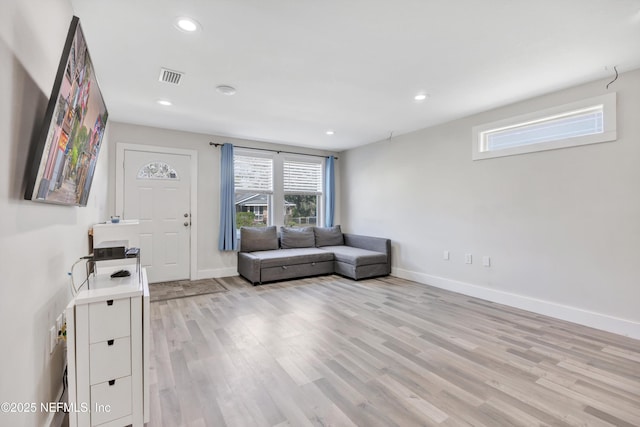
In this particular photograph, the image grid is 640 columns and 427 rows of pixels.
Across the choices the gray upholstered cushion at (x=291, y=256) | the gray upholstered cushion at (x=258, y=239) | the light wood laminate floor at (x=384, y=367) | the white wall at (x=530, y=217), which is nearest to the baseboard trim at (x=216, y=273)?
the gray upholstered cushion at (x=258, y=239)

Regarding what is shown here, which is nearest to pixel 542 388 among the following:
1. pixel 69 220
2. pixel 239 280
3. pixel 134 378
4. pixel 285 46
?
pixel 134 378

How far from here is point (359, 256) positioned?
4.73 meters

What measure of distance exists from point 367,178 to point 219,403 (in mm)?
4580

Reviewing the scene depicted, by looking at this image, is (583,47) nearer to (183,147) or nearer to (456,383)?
(456,383)

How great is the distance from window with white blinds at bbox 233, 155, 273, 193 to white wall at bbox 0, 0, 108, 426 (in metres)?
3.54

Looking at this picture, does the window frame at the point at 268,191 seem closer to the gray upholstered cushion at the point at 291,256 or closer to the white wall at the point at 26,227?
the gray upholstered cushion at the point at 291,256

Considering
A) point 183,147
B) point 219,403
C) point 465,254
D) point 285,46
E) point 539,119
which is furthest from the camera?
point 183,147

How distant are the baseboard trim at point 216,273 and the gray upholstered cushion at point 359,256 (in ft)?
5.66

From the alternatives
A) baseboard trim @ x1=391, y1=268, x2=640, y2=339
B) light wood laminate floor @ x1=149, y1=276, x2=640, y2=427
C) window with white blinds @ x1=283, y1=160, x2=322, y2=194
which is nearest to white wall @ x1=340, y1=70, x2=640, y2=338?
baseboard trim @ x1=391, y1=268, x2=640, y2=339

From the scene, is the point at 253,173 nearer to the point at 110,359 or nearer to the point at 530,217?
the point at 110,359

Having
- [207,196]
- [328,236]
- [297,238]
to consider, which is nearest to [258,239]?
[297,238]

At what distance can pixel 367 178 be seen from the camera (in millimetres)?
5672

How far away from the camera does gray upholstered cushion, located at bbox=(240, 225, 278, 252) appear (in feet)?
16.4

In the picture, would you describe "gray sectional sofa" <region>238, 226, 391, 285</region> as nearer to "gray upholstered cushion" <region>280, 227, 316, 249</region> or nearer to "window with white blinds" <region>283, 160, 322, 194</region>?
"gray upholstered cushion" <region>280, 227, 316, 249</region>
